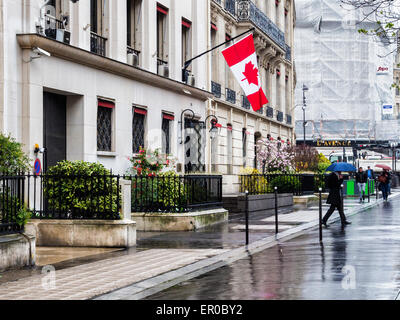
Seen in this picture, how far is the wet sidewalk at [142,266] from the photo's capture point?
999 cm

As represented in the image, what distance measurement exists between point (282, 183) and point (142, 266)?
73.5ft

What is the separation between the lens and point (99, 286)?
10195 millimetres

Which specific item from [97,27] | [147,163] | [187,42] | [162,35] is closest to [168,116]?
[162,35]

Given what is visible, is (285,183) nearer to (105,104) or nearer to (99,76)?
(105,104)

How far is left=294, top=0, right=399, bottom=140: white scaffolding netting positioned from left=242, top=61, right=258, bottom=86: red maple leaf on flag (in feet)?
143

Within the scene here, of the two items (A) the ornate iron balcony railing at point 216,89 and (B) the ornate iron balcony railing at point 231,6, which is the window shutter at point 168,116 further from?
(B) the ornate iron balcony railing at point 231,6

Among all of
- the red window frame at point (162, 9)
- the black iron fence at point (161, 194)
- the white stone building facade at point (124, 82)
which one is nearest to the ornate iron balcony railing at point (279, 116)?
the white stone building facade at point (124, 82)

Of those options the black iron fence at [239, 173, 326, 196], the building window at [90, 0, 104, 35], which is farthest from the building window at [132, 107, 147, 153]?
the black iron fence at [239, 173, 326, 196]

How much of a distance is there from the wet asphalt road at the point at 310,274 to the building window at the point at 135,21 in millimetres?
10778

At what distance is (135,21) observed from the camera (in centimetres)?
2505

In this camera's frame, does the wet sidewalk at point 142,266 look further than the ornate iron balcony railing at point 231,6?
No

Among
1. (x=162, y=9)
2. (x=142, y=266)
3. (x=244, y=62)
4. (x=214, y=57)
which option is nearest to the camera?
(x=142, y=266)

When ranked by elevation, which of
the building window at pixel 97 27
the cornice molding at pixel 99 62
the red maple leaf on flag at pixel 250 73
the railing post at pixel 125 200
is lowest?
the railing post at pixel 125 200

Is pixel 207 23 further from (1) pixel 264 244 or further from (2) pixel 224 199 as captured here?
(1) pixel 264 244
